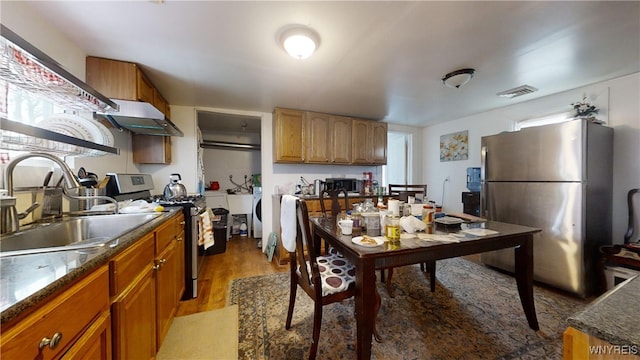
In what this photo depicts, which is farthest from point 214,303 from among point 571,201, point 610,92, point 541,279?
point 610,92

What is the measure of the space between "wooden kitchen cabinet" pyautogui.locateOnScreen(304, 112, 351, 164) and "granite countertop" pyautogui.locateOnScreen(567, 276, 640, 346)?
2972 millimetres

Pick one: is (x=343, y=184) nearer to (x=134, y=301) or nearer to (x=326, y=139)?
(x=326, y=139)

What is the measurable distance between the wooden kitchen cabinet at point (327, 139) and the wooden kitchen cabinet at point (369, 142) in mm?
134

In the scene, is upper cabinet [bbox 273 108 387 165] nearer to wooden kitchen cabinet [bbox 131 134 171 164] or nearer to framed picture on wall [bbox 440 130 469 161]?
framed picture on wall [bbox 440 130 469 161]

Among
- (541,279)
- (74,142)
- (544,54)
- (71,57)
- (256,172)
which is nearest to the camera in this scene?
(74,142)

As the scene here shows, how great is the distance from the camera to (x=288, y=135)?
3.16 m

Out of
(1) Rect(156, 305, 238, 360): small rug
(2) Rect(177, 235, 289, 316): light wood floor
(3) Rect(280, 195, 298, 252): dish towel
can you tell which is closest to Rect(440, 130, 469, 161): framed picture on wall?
(2) Rect(177, 235, 289, 316): light wood floor

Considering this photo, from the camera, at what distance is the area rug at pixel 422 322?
1.40m

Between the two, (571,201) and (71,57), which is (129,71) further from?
(571,201)

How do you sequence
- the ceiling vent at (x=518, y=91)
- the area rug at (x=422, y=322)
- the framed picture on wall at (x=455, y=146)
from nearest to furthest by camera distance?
the area rug at (x=422, y=322), the ceiling vent at (x=518, y=91), the framed picture on wall at (x=455, y=146)

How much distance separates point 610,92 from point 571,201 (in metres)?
1.39

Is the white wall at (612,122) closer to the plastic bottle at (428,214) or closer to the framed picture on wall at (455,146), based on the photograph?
the framed picture on wall at (455,146)

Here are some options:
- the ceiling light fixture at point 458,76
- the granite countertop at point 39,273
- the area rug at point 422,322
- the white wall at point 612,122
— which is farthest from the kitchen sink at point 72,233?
the white wall at point 612,122

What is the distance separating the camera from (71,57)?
5.41 ft
